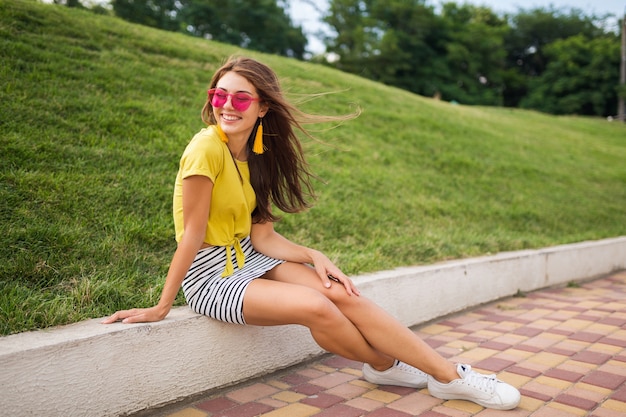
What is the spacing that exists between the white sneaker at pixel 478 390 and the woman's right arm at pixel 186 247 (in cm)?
127

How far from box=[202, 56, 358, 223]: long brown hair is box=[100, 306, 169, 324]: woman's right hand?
764 millimetres

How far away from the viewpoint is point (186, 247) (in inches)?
94.9

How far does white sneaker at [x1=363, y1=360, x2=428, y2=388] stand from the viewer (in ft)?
8.86

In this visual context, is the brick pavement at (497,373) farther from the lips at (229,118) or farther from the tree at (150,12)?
the tree at (150,12)

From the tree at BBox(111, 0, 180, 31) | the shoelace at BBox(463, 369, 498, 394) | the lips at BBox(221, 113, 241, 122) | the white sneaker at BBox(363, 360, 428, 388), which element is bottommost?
the white sneaker at BBox(363, 360, 428, 388)

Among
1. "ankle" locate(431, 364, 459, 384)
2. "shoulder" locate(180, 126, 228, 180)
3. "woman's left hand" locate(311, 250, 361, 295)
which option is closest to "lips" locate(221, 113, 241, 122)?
"shoulder" locate(180, 126, 228, 180)

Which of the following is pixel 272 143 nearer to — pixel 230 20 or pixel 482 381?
pixel 482 381

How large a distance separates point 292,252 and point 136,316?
2.80 feet

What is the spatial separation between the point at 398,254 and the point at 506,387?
182 cm

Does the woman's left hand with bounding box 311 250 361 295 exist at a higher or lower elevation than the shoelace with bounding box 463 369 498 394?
higher

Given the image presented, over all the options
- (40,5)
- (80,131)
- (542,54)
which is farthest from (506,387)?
(542,54)

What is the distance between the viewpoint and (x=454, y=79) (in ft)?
131

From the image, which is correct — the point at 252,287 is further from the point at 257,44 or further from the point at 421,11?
the point at 421,11

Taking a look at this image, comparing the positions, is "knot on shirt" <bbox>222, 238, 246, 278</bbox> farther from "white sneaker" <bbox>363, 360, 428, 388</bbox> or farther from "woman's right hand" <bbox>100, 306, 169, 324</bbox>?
"white sneaker" <bbox>363, 360, 428, 388</bbox>
